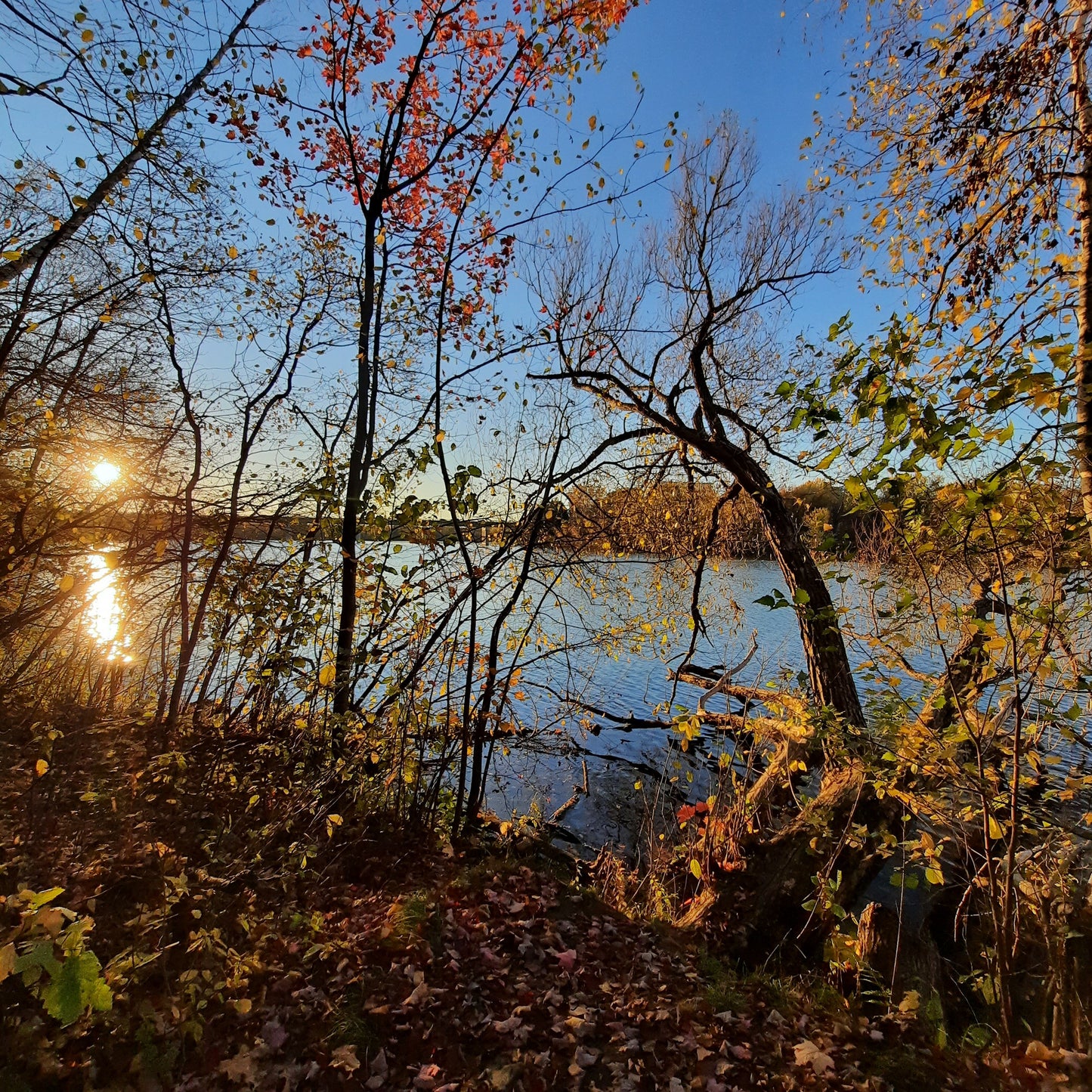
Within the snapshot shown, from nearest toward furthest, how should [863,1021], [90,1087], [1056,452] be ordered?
[90,1087]
[1056,452]
[863,1021]

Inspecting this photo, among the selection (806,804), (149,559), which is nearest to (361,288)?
(149,559)

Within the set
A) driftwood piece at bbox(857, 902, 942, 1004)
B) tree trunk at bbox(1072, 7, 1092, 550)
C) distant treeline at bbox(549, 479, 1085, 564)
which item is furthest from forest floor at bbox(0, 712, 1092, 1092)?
tree trunk at bbox(1072, 7, 1092, 550)

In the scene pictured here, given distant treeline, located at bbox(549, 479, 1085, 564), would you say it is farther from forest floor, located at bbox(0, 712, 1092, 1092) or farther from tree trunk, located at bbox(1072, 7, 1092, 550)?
forest floor, located at bbox(0, 712, 1092, 1092)

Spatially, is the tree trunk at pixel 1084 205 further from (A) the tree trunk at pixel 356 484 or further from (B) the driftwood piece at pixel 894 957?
(A) the tree trunk at pixel 356 484

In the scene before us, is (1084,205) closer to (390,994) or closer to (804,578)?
(804,578)

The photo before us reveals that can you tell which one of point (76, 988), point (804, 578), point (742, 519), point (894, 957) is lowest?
point (894, 957)

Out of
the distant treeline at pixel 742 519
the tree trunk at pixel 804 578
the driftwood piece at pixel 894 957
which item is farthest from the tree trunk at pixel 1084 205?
the driftwood piece at pixel 894 957

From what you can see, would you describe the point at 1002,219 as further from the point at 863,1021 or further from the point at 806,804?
the point at 863,1021

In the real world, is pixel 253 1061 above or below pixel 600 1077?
above

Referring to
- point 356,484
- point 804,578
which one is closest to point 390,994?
point 356,484

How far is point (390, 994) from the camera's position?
10.6 ft

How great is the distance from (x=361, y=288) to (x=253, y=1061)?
5.32 m

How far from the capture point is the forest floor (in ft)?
8.79

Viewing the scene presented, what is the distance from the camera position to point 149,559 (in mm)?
5699
